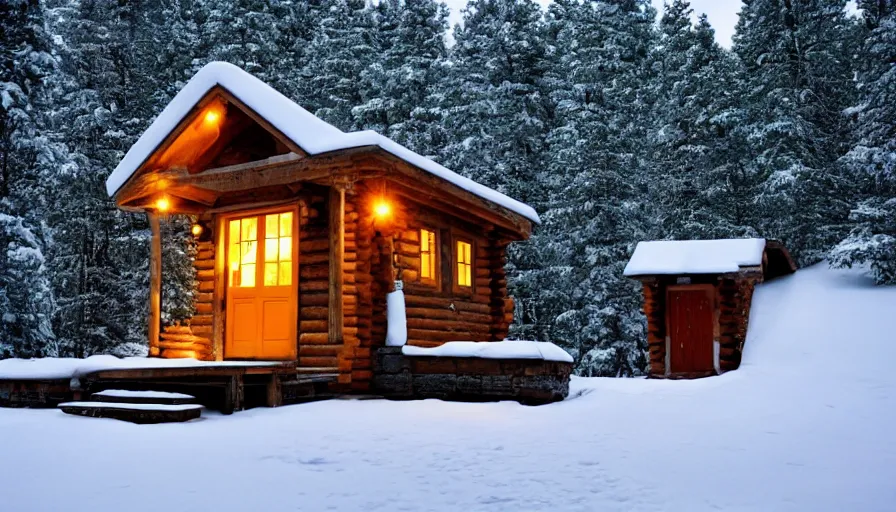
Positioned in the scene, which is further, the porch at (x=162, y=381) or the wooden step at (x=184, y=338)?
the wooden step at (x=184, y=338)

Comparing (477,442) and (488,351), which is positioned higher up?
(488,351)

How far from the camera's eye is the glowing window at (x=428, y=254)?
13.9 m

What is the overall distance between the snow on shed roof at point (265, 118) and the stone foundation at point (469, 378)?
10.8 ft

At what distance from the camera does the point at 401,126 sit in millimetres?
27859

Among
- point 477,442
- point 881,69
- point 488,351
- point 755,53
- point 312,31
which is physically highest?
point 312,31

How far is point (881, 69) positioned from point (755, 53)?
9.03 metres

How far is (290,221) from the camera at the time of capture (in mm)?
Result: 12711

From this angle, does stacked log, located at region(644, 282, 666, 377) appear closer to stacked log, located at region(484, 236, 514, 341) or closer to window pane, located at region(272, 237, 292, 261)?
stacked log, located at region(484, 236, 514, 341)

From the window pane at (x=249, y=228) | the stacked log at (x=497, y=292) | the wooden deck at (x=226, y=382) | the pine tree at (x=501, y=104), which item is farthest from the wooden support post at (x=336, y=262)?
the pine tree at (x=501, y=104)

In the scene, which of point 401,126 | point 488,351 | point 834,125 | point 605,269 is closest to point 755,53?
point 834,125

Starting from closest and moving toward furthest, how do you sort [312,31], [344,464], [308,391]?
[344,464], [308,391], [312,31]

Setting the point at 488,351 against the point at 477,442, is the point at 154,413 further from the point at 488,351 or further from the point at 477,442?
the point at 488,351

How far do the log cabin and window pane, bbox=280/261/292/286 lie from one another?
2 centimetres

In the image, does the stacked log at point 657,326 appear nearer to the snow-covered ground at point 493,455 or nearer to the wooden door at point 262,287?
the snow-covered ground at point 493,455
